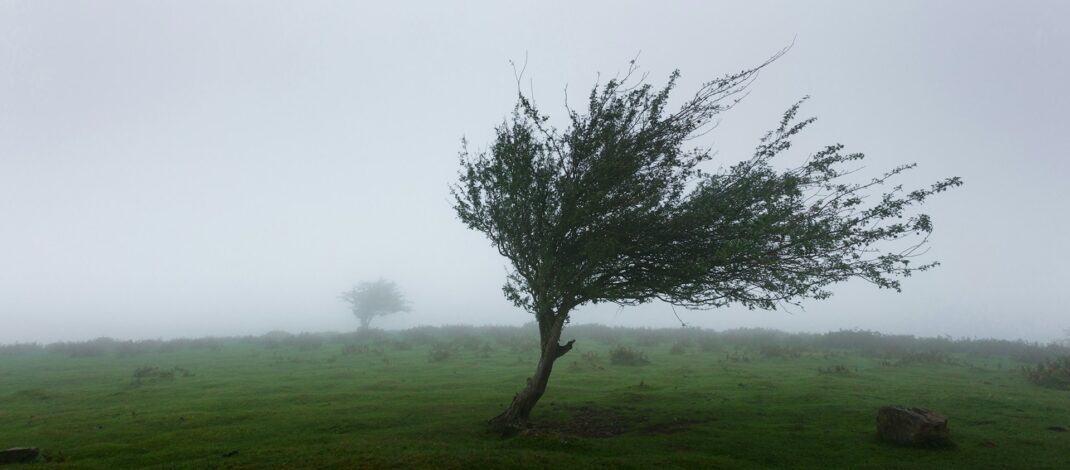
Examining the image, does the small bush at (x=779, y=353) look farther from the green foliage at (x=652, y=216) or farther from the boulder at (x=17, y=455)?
the boulder at (x=17, y=455)

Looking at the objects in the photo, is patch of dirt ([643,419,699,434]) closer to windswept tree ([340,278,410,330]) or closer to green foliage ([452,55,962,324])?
green foliage ([452,55,962,324])

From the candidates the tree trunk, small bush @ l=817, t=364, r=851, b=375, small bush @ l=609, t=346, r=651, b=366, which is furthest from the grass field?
the tree trunk

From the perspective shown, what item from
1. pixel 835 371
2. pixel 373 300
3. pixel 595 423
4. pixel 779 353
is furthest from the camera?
pixel 373 300

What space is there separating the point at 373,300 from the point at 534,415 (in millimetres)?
93466

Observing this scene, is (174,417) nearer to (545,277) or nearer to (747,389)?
(545,277)

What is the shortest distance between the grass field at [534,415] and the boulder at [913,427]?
40cm

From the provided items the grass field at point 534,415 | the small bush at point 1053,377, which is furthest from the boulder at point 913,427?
the small bush at point 1053,377

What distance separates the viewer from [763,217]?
14.7 meters

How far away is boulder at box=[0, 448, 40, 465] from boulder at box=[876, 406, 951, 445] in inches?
967

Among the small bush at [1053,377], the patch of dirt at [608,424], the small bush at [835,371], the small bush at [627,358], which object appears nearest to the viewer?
the patch of dirt at [608,424]

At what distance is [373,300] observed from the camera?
353ft

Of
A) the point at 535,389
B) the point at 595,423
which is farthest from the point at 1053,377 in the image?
the point at 535,389

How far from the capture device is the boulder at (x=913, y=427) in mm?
15133

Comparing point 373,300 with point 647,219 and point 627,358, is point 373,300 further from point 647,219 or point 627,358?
point 647,219
